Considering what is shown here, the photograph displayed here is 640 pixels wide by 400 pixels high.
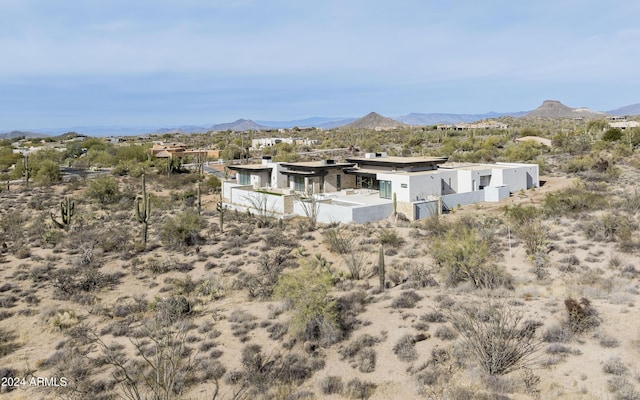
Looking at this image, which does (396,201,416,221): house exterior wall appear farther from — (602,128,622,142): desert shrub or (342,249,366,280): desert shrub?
(602,128,622,142): desert shrub

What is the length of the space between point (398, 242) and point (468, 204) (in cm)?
1335

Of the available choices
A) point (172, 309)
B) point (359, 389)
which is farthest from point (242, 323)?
point (359, 389)

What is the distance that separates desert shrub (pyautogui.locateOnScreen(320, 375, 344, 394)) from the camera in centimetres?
1264

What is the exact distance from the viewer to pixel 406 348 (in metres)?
14.3

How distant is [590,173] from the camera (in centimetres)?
4609

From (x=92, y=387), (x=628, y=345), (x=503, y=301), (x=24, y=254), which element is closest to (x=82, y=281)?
(x=24, y=254)

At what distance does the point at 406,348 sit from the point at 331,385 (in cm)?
290

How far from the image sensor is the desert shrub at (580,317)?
14539mm

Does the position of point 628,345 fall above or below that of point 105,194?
below

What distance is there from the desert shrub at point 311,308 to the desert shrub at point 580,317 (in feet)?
24.6

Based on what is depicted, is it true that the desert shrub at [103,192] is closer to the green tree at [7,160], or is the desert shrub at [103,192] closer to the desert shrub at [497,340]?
the green tree at [7,160]

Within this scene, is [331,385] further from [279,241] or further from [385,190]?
[385,190]

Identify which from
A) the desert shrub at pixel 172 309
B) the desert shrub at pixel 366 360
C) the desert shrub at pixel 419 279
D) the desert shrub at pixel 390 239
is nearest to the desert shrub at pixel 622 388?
the desert shrub at pixel 366 360

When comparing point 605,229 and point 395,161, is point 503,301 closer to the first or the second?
point 605,229
